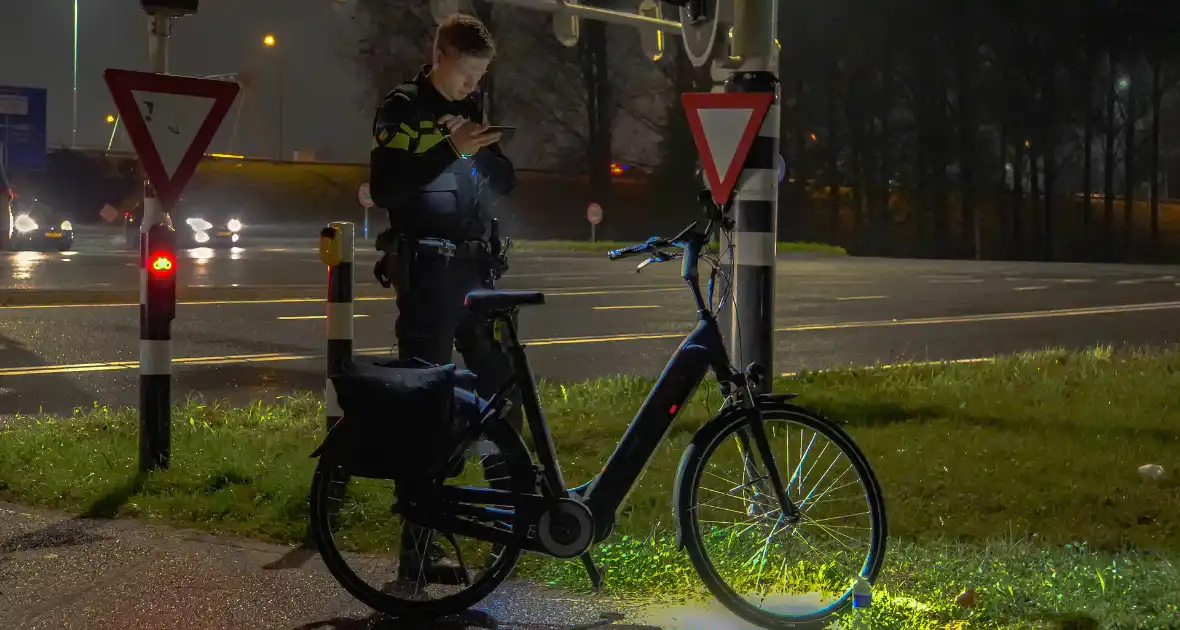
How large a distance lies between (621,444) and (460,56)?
1.46 meters

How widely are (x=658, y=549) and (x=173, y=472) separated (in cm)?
257

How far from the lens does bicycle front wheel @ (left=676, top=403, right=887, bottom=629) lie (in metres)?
3.86

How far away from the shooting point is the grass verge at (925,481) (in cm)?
416

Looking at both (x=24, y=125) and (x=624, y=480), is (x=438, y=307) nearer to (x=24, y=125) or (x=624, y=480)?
(x=624, y=480)

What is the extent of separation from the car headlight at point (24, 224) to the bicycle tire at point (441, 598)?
3065cm

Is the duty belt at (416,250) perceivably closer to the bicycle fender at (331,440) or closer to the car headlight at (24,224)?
the bicycle fender at (331,440)

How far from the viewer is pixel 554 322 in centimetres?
1475

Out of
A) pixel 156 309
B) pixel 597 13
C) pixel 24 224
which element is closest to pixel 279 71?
pixel 24 224

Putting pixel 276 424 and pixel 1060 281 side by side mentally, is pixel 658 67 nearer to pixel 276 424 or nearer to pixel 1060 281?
pixel 1060 281

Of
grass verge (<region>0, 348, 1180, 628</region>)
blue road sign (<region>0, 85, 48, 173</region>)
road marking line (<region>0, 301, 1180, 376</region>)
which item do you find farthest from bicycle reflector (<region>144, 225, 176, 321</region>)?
blue road sign (<region>0, 85, 48, 173</region>)

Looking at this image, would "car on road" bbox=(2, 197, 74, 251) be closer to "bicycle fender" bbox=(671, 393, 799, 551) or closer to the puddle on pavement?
the puddle on pavement

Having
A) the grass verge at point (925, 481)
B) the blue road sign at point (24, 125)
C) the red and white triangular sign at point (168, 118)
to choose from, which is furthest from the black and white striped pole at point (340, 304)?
the blue road sign at point (24, 125)

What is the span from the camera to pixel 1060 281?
26.0m

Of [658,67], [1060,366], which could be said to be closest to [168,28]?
[1060,366]
